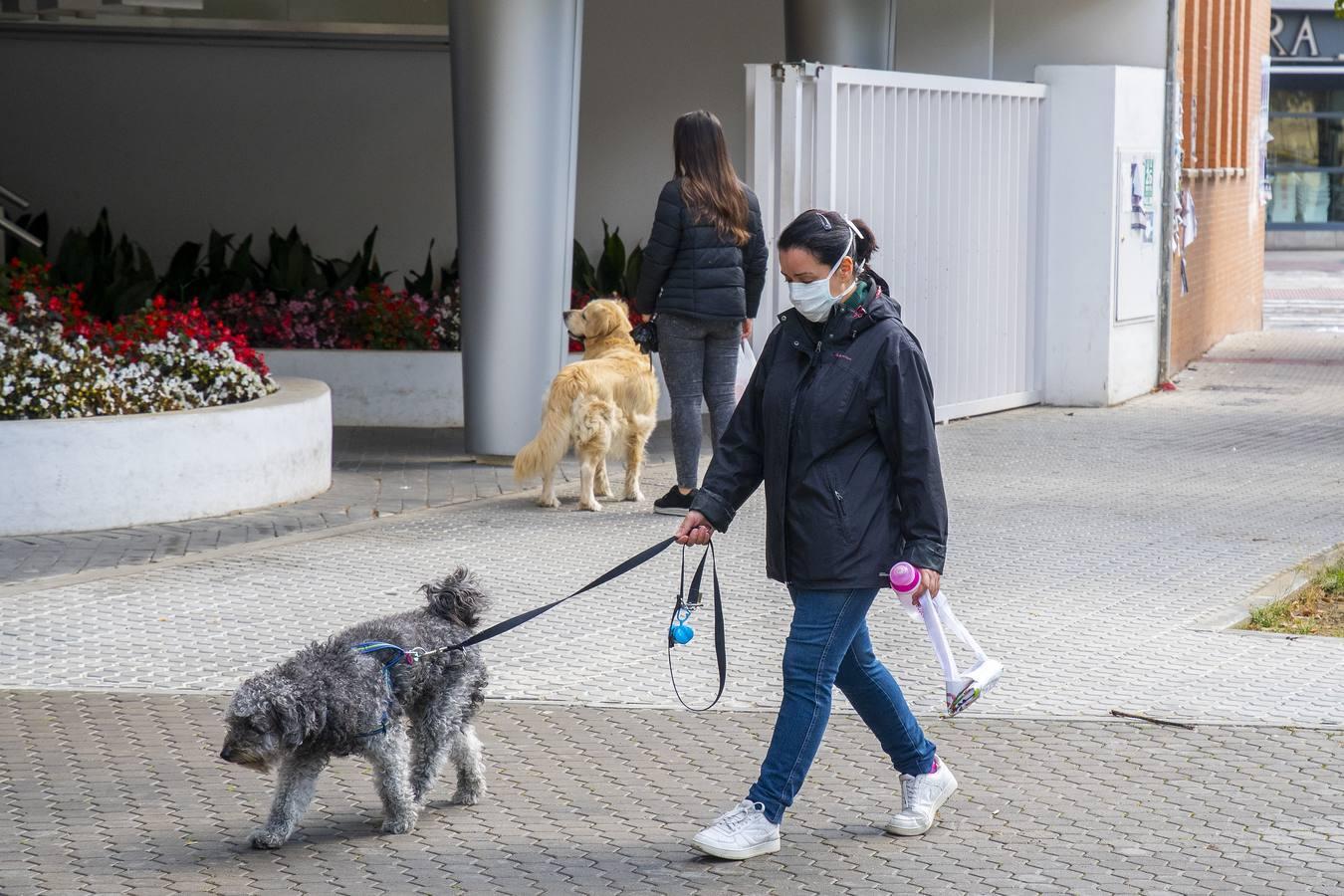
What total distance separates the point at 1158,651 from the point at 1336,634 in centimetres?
90

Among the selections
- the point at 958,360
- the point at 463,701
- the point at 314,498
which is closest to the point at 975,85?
the point at 958,360

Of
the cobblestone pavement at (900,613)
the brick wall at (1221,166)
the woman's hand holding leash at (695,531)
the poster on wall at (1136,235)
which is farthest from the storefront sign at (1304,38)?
the woman's hand holding leash at (695,531)

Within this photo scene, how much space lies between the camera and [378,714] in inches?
192

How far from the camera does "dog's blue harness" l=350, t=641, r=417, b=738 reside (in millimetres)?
4898

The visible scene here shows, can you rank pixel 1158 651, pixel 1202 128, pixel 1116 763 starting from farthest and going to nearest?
pixel 1202 128, pixel 1158 651, pixel 1116 763

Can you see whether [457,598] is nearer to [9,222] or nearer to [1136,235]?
[9,222]

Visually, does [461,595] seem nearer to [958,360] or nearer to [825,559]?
[825,559]

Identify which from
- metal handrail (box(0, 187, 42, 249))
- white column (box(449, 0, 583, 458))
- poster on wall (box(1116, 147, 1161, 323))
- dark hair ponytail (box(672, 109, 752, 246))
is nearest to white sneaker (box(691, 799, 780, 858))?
dark hair ponytail (box(672, 109, 752, 246))

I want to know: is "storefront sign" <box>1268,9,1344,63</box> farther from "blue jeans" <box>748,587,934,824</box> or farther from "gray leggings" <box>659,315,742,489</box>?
"blue jeans" <box>748,587,934,824</box>

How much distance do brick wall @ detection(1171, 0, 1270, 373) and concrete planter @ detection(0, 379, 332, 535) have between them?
9.59 meters

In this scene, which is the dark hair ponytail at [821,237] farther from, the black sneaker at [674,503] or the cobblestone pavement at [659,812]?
the black sneaker at [674,503]

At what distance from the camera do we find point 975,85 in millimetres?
13906

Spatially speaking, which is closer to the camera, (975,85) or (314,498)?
(314,498)

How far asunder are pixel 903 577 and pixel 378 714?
1.46 m
